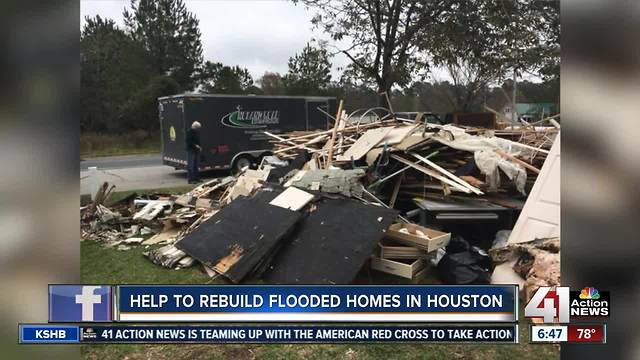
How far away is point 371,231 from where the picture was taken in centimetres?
437

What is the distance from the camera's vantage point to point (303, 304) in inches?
94.3

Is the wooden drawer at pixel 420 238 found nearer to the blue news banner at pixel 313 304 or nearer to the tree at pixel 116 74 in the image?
the blue news banner at pixel 313 304

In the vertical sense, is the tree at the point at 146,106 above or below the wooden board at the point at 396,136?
above

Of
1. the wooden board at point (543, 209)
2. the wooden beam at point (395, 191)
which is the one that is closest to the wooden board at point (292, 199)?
the wooden beam at point (395, 191)

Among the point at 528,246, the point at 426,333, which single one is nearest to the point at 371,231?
the point at 528,246

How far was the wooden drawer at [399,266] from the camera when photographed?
14.3 feet

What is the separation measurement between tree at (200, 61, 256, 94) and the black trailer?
53.6ft

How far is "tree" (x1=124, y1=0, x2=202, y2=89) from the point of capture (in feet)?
78.9

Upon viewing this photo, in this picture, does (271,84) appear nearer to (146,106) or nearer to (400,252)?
(146,106)

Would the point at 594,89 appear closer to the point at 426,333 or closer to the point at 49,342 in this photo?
the point at 426,333

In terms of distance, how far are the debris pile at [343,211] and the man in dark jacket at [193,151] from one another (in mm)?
3826

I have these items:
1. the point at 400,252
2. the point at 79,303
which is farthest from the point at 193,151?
the point at 79,303

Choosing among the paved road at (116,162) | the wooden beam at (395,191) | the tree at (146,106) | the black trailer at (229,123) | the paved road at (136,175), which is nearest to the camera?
the wooden beam at (395,191)

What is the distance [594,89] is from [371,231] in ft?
8.66
